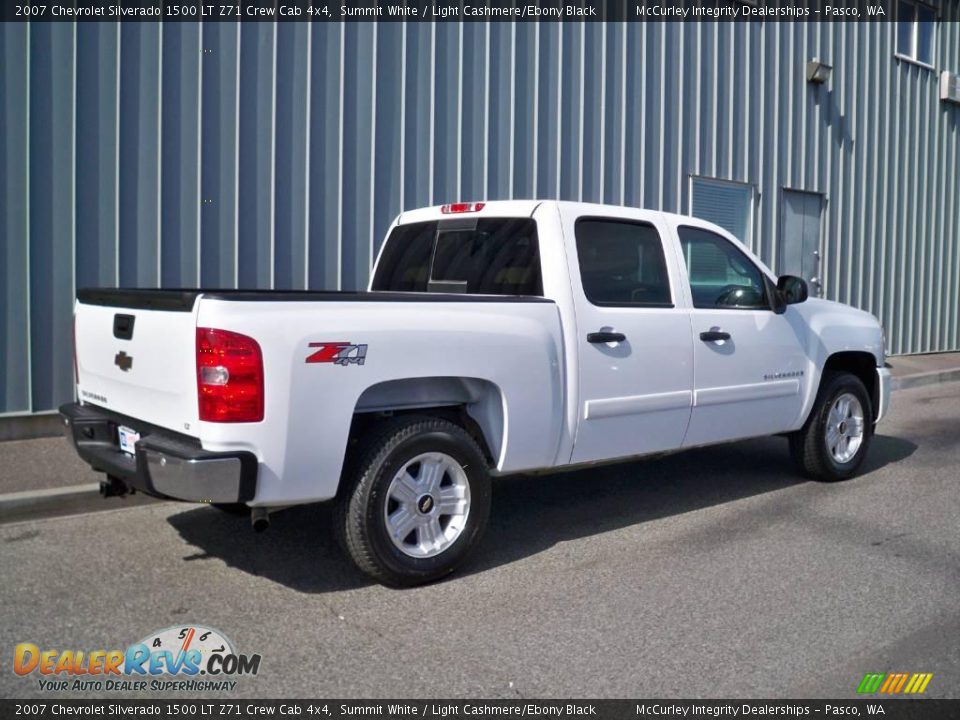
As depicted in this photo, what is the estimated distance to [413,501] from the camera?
4.59m

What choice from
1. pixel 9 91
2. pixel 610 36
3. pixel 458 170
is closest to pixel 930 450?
pixel 458 170

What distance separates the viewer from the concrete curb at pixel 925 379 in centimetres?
1263

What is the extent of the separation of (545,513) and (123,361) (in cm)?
279

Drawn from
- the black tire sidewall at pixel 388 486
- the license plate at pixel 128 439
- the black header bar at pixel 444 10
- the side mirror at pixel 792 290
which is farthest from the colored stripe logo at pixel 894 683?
the black header bar at pixel 444 10

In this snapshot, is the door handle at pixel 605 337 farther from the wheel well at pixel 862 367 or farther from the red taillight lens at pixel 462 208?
the wheel well at pixel 862 367

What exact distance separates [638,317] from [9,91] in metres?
5.07

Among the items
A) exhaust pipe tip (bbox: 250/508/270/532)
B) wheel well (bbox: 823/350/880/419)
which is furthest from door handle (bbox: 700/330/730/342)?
exhaust pipe tip (bbox: 250/508/270/532)

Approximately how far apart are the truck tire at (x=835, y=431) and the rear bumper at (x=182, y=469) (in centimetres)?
430

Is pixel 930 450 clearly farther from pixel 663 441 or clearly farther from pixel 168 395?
pixel 168 395

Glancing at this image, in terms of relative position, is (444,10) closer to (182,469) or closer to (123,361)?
(123,361)

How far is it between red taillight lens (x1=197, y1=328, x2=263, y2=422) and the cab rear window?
5.95 feet

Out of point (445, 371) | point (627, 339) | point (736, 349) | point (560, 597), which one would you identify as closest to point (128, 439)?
point (445, 371)

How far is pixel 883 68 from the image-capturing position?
1486cm

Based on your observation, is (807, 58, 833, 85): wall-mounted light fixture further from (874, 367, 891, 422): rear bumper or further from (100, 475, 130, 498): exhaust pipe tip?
(100, 475, 130, 498): exhaust pipe tip
